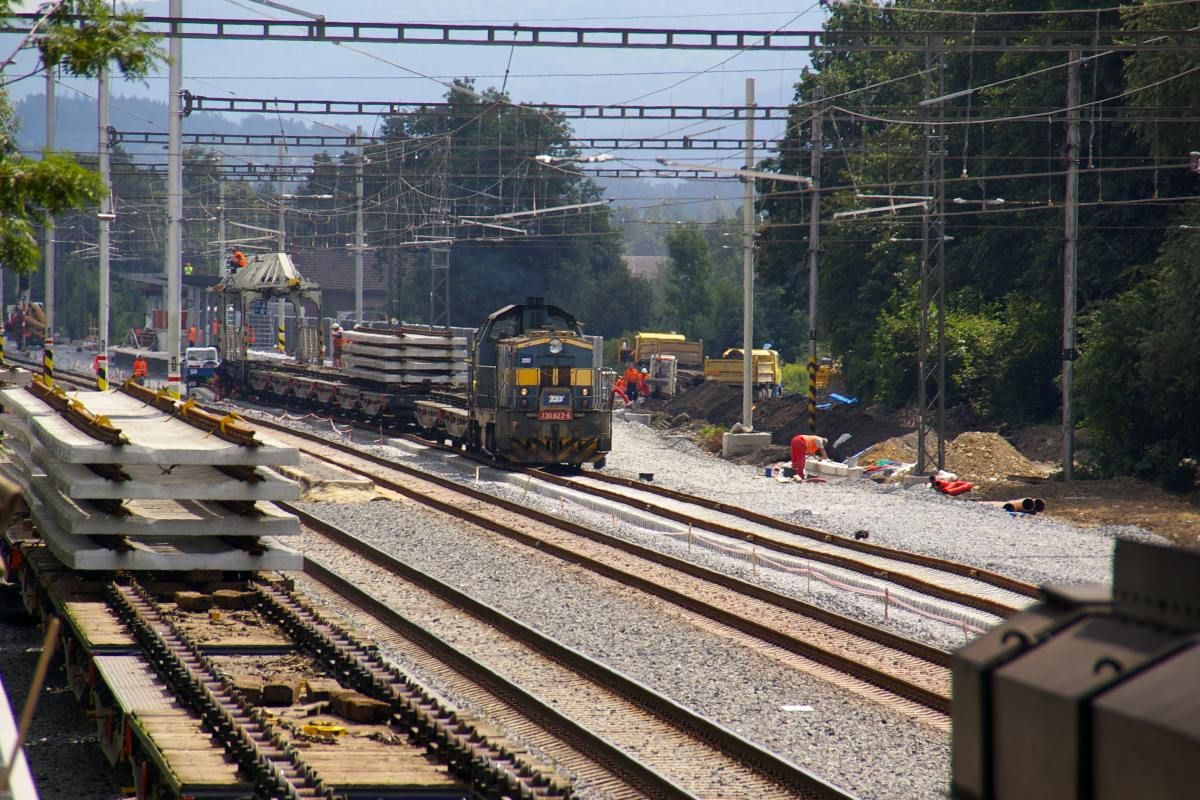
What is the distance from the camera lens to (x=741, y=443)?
114 feet

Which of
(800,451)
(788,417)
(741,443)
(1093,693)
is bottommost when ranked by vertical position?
(741,443)

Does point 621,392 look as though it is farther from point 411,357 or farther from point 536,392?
point 536,392

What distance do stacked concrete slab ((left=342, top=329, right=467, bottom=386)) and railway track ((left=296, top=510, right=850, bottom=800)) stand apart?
21452mm

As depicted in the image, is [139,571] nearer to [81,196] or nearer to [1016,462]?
[81,196]

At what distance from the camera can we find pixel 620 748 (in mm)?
9508

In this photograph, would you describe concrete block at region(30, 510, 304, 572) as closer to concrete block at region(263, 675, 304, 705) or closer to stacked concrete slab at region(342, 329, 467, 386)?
concrete block at region(263, 675, 304, 705)

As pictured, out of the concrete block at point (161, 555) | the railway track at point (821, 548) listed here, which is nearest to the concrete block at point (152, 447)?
the concrete block at point (161, 555)

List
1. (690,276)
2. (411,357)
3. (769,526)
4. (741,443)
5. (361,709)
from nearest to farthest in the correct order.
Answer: (361,709) < (769,526) < (741,443) < (411,357) < (690,276)

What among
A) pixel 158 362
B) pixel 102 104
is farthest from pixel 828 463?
pixel 158 362

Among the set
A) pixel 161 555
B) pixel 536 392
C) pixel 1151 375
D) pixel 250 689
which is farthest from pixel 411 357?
pixel 250 689

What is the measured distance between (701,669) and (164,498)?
466 cm

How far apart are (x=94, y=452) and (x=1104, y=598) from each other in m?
8.49

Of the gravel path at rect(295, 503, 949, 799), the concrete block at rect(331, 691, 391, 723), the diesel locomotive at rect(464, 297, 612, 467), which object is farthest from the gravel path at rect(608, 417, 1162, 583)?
the concrete block at rect(331, 691, 391, 723)

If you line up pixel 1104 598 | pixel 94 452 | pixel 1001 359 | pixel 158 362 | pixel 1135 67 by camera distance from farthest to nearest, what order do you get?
pixel 158 362
pixel 1001 359
pixel 1135 67
pixel 94 452
pixel 1104 598
